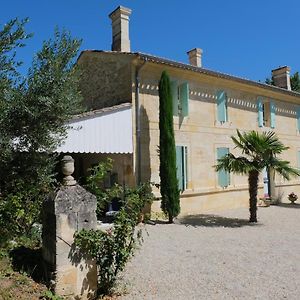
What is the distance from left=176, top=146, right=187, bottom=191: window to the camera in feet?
42.5

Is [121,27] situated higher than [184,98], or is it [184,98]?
[121,27]

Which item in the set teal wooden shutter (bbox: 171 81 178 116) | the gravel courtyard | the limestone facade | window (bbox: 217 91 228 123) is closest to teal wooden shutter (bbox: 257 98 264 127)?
the limestone facade

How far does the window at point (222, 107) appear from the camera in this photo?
1498cm

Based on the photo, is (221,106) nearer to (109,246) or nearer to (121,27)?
(121,27)

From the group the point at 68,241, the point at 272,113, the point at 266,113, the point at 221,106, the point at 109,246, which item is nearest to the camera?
the point at 68,241

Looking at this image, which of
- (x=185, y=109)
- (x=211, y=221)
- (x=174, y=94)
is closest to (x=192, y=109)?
(x=185, y=109)

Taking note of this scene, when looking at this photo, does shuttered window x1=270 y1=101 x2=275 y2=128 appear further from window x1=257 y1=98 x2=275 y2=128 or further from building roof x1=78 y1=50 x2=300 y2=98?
building roof x1=78 y1=50 x2=300 y2=98

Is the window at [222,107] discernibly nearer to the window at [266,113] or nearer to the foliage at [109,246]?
the window at [266,113]

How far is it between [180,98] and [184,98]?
7.4 inches

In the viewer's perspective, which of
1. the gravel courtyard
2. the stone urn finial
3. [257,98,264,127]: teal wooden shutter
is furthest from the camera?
[257,98,264,127]: teal wooden shutter

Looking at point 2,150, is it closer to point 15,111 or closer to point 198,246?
point 15,111

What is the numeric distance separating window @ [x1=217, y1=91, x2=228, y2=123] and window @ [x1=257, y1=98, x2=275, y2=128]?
2.58 m

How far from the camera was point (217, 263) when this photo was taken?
6676 mm

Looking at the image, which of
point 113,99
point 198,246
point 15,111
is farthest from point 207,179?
point 15,111
